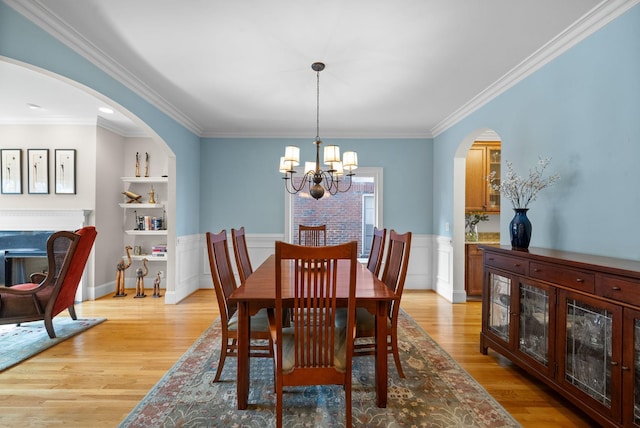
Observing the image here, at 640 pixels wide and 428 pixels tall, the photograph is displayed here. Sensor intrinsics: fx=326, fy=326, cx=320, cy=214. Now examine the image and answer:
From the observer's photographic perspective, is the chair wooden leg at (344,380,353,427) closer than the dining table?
Yes

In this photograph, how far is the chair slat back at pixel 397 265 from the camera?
224 cm

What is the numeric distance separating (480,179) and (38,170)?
6503 millimetres

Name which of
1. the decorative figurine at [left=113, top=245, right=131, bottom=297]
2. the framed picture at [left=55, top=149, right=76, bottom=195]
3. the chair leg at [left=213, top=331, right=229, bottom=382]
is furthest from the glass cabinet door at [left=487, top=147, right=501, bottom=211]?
the framed picture at [left=55, top=149, right=76, bottom=195]

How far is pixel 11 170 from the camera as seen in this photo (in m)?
4.65

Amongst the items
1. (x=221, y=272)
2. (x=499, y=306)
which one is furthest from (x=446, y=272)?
(x=221, y=272)

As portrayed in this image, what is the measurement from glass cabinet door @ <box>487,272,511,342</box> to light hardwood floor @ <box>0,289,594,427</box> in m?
0.28

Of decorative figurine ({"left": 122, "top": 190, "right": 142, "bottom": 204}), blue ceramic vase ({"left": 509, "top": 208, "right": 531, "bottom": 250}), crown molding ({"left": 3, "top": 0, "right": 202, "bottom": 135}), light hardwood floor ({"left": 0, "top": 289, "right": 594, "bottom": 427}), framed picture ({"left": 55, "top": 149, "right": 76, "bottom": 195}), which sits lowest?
light hardwood floor ({"left": 0, "top": 289, "right": 594, "bottom": 427})

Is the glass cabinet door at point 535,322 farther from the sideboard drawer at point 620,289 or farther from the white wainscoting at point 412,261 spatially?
the white wainscoting at point 412,261

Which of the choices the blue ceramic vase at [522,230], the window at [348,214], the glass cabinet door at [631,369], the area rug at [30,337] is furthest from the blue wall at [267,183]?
the glass cabinet door at [631,369]

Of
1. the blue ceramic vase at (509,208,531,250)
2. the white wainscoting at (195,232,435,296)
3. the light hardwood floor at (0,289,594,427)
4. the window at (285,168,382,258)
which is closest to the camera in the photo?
the light hardwood floor at (0,289,594,427)

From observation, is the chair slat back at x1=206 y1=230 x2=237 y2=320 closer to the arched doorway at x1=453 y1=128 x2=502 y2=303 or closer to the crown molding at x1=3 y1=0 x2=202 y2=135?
the crown molding at x1=3 y1=0 x2=202 y2=135

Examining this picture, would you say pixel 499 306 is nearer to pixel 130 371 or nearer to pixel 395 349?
pixel 395 349

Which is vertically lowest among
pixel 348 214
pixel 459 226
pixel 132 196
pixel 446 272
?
pixel 446 272

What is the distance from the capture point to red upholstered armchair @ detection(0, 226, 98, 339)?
3131 millimetres
